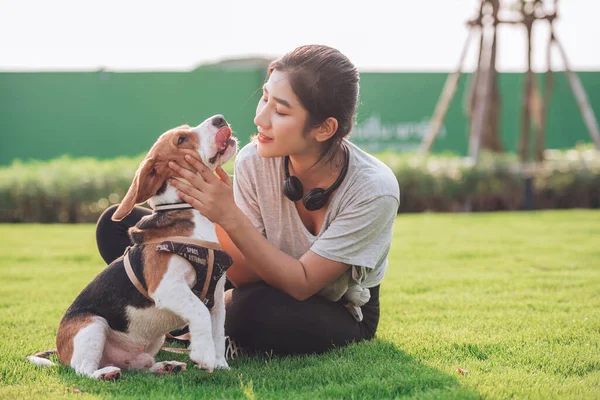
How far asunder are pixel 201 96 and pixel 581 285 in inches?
421

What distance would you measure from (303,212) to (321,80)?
74 centimetres

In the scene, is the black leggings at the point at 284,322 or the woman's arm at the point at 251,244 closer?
the woman's arm at the point at 251,244

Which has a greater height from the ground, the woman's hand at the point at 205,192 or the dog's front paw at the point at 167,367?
the woman's hand at the point at 205,192

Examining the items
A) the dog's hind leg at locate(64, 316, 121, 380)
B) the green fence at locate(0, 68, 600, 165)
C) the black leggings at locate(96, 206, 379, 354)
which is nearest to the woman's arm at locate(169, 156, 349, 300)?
the black leggings at locate(96, 206, 379, 354)

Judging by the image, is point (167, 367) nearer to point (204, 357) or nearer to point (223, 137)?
point (204, 357)

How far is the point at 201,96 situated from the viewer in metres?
14.7

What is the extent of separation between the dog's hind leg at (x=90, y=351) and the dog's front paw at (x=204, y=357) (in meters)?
0.36

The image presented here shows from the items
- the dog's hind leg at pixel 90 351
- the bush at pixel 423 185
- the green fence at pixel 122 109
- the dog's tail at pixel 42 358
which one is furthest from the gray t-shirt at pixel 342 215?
the green fence at pixel 122 109

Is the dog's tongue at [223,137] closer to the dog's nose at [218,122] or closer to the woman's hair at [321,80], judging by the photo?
the dog's nose at [218,122]

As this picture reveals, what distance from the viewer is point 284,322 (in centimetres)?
342

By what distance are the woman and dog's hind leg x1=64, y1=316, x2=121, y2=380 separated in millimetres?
696

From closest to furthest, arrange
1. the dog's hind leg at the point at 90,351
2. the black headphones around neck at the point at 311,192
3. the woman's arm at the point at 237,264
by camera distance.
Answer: the dog's hind leg at the point at 90,351
the black headphones around neck at the point at 311,192
the woman's arm at the point at 237,264

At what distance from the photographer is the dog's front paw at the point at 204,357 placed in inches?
118

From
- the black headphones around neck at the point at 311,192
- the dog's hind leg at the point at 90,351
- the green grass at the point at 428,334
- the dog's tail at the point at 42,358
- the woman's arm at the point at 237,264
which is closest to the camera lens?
the green grass at the point at 428,334
